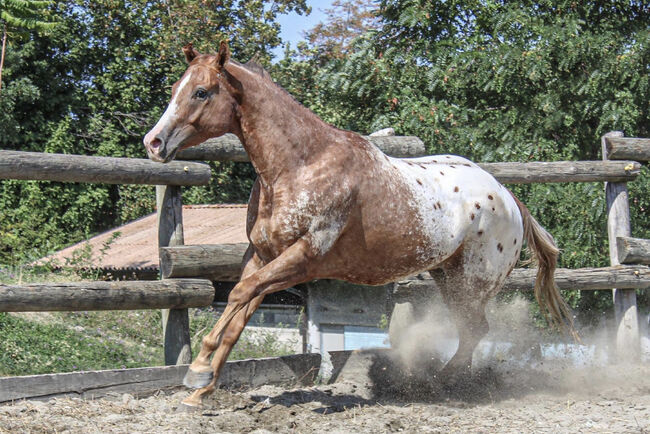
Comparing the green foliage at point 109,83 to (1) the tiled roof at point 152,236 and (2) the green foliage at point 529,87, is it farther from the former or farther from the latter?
(2) the green foliage at point 529,87

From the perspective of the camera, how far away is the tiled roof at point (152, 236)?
42.1ft

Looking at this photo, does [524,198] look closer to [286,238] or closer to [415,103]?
[415,103]

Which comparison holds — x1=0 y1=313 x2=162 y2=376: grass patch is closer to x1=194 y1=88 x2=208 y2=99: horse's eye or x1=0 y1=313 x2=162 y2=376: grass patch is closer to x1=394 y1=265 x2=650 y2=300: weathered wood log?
x1=394 y1=265 x2=650 y2=300: weathered wood log

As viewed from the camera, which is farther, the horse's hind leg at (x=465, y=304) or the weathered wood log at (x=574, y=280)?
the weathered wood log at (x=574, y=280)

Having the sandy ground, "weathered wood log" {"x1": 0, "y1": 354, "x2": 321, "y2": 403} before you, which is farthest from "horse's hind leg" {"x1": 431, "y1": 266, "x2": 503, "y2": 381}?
"weathered wood log" {"x1": 0, "y1": 354, "x2": 321, "y2": 403}

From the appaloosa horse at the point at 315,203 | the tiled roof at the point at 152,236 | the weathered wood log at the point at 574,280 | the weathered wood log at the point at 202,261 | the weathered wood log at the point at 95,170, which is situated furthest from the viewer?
the tiled roof at the point at 152,236

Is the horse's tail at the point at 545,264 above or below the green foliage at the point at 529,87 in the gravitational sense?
below

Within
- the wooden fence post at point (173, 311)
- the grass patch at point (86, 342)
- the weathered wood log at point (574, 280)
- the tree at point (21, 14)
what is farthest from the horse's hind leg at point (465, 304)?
the tree at point (21, 14)

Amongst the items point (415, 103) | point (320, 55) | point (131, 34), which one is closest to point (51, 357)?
point (415, 103)

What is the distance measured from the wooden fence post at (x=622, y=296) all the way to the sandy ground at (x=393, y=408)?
2.78 ft

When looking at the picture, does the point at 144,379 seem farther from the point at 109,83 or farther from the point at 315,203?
the point at 109,83

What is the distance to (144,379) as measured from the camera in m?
4.32

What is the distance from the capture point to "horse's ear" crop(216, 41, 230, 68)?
12.9 ft

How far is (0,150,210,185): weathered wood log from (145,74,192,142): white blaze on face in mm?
836
